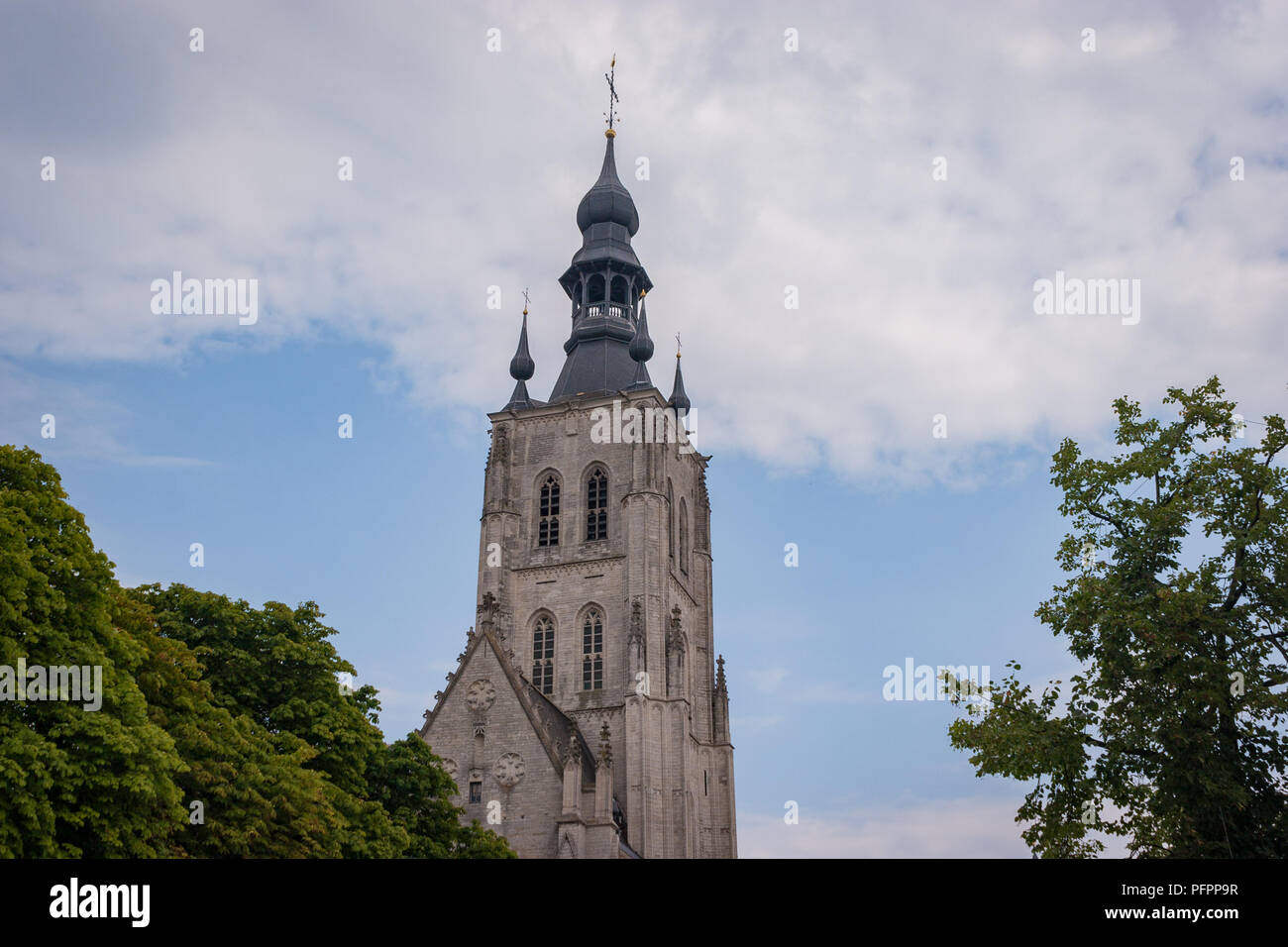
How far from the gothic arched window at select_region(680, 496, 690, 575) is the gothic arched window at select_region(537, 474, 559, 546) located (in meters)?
7.03

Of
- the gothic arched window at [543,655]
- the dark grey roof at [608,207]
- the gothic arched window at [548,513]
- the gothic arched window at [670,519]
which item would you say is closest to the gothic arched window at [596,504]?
the gothic arched window at [548,513]

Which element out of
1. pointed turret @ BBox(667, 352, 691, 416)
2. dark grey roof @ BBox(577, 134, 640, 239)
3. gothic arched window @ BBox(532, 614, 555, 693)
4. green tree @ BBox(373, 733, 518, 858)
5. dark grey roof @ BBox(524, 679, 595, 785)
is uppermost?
dark grey roof @ BBox(577, 134, 640, 239)

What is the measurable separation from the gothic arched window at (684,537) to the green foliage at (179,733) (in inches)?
1147

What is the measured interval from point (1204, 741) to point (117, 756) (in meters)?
17.0

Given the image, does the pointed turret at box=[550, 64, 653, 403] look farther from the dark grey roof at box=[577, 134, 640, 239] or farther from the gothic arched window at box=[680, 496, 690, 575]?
the gothic arched window at box=[680, 496, 690, 575]

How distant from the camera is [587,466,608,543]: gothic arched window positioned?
58.1 meters

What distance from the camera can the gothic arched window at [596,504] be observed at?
5809 cm

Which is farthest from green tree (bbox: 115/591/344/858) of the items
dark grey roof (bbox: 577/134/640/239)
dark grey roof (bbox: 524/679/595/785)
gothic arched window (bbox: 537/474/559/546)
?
dark grey roof (bbox: 577/134/640/239)

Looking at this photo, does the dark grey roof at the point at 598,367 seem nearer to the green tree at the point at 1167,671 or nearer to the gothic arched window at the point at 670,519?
the gothic arched window at the point at 670,519

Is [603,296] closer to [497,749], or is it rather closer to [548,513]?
[548,513]

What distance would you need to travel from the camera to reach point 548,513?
2344 inches
